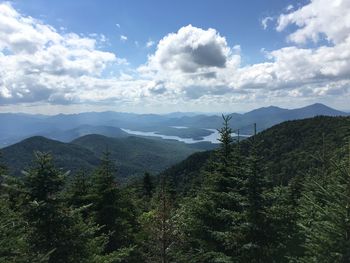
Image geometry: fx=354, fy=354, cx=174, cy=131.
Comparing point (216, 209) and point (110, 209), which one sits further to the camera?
point (110, 209)

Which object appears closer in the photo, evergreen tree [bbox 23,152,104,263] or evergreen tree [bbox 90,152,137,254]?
evergreen tree [bbox 23,152,104,263]

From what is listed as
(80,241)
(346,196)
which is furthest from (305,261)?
(80,241)

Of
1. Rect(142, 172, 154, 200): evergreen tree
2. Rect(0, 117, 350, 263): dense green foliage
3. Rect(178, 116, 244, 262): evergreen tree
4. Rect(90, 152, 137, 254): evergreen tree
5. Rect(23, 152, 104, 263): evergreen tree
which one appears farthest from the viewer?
Rect(142, 172, 154, 200): evergreen tree

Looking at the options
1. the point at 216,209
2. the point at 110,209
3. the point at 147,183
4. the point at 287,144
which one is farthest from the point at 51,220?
the point at 287,144

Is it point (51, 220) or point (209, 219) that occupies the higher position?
point (51, 220)

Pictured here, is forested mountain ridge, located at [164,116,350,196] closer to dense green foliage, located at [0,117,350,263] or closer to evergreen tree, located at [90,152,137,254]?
evergreen tree, located at [90,152,137,254]

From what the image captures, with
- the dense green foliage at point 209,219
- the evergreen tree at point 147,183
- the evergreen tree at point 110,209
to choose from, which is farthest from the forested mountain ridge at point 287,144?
the dense green foliage at point 209,219

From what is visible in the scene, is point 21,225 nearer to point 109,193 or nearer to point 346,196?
point 109,193

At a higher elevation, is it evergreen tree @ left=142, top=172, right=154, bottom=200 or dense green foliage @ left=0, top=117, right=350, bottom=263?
dense green foliage @ left=0, top=117, right=350, bottom=263

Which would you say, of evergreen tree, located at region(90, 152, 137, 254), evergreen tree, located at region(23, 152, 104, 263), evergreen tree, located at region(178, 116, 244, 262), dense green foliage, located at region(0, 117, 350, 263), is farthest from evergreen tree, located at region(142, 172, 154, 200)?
evergreen tree, located at region(23, 152, 104, 263)

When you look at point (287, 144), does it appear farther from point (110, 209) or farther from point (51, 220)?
point (51, 220)

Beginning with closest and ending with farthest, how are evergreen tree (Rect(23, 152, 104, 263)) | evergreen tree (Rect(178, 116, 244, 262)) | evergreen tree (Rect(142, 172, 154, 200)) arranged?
1. evergreen tree (Rect(23, 152, 104, 263))
2. evergreen tree (Rect(178, 116, 244, 262))
3. evergreen tree (Rect(142, 172, 154, 200))

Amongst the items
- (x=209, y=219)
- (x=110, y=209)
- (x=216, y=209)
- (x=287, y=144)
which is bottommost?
(x=287, y=144)

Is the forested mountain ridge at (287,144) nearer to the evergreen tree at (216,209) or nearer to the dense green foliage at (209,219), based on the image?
→ the evergreen tree at (216,209)
